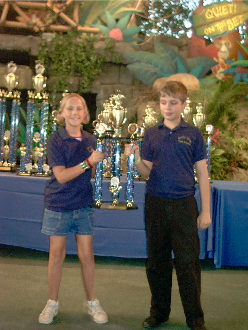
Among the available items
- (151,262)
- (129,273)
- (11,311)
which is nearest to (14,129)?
(129,273)

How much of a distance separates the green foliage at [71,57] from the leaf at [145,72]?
1.94 ft

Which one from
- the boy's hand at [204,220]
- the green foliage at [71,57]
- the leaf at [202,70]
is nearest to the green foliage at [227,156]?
the leaf at [202,70]

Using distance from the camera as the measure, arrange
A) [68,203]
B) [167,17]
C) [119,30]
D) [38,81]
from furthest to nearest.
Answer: [167,17] < [119,30] < [38,81] < [68,203]

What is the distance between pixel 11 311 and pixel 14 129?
2.27 metres

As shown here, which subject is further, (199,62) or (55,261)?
(199,62)

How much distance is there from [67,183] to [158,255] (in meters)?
0.68

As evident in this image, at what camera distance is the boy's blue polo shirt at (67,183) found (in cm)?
230

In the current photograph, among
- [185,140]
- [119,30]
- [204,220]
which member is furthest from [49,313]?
[119,30]

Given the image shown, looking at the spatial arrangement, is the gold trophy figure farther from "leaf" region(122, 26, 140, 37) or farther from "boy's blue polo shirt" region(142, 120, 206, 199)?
"leaf" region(122, 26, 140, 37)

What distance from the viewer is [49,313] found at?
2.33 m

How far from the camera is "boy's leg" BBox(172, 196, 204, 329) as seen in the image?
2.19 meters

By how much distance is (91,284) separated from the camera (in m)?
2.38

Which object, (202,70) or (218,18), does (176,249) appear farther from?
(218,18)

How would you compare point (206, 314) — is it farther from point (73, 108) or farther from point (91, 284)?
point (73, 108)
